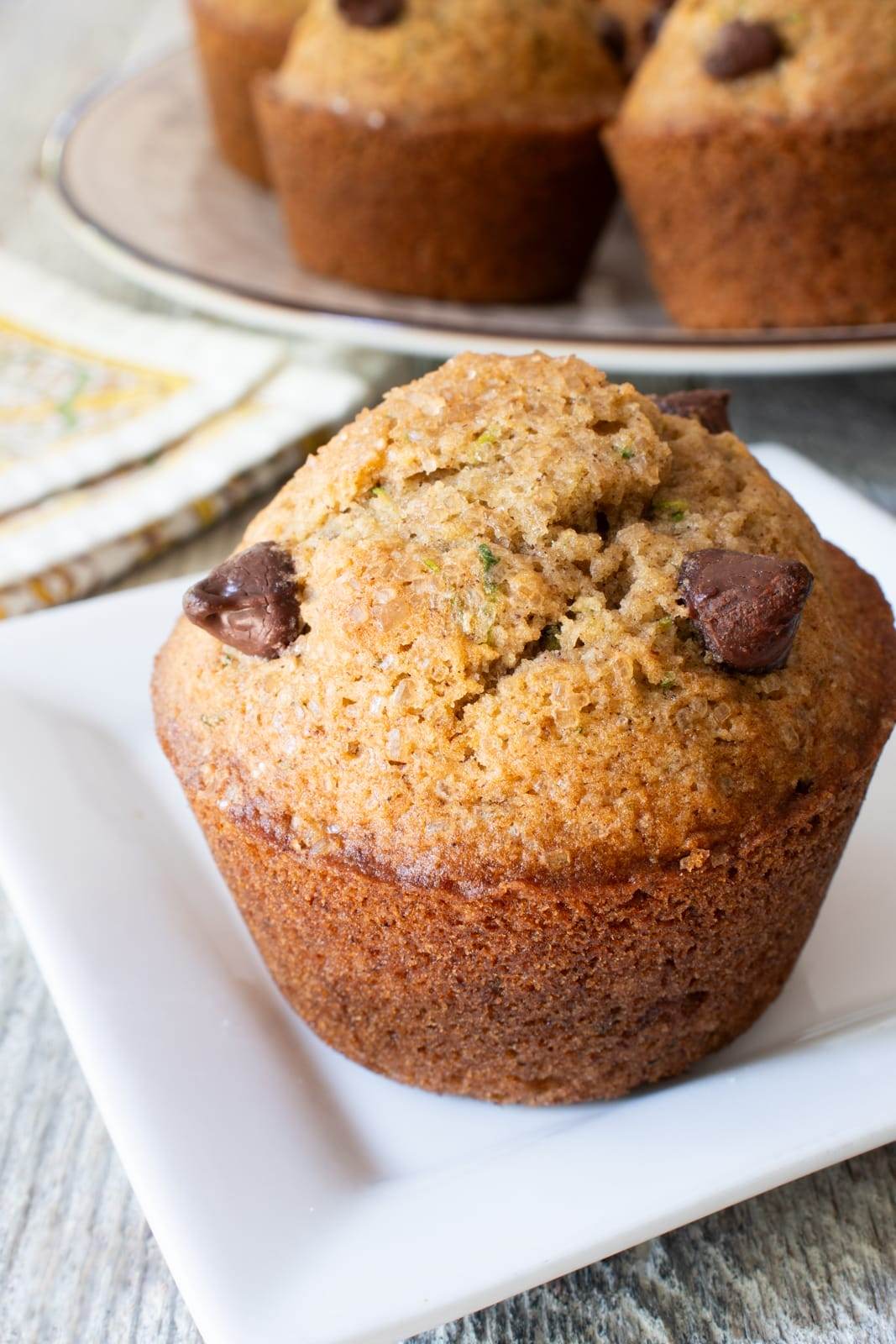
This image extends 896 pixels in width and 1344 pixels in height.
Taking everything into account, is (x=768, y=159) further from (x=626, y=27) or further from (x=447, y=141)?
(x=626, y=27)

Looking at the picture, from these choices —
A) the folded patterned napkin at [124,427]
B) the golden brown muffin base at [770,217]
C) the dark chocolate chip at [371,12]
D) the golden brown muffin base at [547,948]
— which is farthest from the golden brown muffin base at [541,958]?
the dark chocolate chip at [371,12]

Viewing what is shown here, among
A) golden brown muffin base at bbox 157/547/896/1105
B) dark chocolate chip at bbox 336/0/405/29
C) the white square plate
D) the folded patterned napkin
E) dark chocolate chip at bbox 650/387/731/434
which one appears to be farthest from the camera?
dark chocolate chip at bbox 336/0/405/29

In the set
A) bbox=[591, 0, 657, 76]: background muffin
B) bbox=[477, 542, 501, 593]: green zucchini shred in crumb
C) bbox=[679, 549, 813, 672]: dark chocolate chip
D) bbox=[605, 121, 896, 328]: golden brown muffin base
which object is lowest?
bbox=[605, 121, 896, 328]: golden brown muffin base

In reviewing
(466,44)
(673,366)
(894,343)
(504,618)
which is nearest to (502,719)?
(504,618)

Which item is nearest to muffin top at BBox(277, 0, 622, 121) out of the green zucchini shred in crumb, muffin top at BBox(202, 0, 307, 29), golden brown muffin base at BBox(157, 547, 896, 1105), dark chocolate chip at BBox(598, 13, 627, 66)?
dark chocolate chip at BBox(598, 13, 627, 66)

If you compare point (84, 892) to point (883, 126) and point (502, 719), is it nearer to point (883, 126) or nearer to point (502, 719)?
point (502, 719)

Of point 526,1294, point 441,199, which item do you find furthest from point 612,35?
point 526,1294

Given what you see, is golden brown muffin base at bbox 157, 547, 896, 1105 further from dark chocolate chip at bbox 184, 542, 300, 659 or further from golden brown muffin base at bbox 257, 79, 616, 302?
golden brown muffin base at bbox 257, 79, 616, 302
